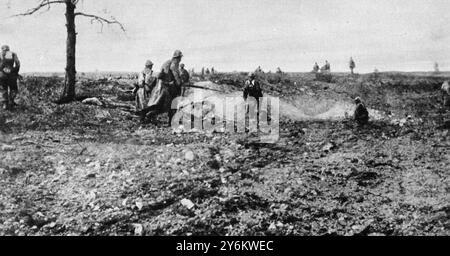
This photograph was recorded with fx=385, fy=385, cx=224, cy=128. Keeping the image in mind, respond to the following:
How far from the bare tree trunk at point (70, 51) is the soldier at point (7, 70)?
54.7 inches

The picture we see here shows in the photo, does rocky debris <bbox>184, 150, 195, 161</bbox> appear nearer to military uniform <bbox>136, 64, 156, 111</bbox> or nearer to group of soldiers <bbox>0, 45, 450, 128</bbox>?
group of soldiers <bbox>0, 45, 450, 128</bbox>

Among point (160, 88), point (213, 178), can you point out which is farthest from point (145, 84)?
point (213, 178)

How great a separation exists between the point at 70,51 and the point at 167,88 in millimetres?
2857

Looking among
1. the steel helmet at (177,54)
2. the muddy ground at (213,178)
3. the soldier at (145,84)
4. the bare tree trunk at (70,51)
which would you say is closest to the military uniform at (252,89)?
the muddy ground at (213,178)

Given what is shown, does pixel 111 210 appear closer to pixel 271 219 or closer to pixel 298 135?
pixel 271 219

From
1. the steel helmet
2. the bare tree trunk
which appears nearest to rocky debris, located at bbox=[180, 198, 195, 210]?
the steel helmet

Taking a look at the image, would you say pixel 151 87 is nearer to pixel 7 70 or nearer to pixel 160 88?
pixel 160 88

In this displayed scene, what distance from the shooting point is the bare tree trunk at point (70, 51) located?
369 inches

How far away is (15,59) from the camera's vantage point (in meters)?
8.25

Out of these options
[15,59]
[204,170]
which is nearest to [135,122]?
[15,59]

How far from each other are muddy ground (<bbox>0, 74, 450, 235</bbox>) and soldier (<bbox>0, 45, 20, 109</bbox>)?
40 centimetres

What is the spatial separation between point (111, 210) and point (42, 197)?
111 centimetres

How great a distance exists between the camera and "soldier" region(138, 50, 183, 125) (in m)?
8.59

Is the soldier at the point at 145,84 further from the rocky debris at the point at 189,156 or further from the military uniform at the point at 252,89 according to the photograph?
the rocky debris at the point at 189,156
